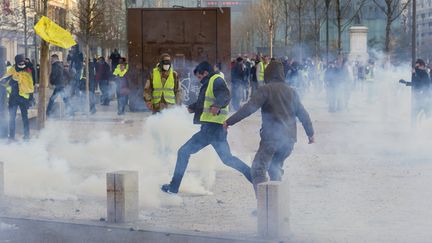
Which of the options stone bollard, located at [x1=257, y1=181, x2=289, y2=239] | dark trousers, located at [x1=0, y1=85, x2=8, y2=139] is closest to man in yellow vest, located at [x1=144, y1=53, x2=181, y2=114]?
stone bollard, located at [x1=257, y1=181, x2=289, y2=239]

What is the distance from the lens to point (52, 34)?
17328 millimetres

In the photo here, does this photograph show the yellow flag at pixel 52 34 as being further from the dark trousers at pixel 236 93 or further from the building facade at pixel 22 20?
the building facade at pixel 22 20

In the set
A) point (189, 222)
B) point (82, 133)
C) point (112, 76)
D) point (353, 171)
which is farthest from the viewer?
point (112, 76)

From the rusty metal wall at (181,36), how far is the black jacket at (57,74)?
256cm

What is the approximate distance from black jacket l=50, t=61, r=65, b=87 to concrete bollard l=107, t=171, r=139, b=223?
1532 cm

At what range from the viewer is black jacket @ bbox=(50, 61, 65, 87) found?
2433 cm

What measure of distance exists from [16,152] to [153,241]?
6292 millimetres

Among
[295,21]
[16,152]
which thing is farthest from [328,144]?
[295,21]

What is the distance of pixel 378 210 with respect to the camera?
33.2 feet

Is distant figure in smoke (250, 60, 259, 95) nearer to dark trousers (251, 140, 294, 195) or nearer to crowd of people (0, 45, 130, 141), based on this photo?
crowd of people (0, 45, 130, 141)

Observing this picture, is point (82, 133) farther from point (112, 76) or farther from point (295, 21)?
point (295, 21)

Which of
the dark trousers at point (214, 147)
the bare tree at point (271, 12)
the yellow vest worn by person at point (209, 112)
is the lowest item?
the dark trousers at point (214, 147)

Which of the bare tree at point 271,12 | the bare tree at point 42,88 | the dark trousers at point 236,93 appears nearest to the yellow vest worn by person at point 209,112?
the bare tree at point 42,88

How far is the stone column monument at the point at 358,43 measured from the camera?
135 feet
